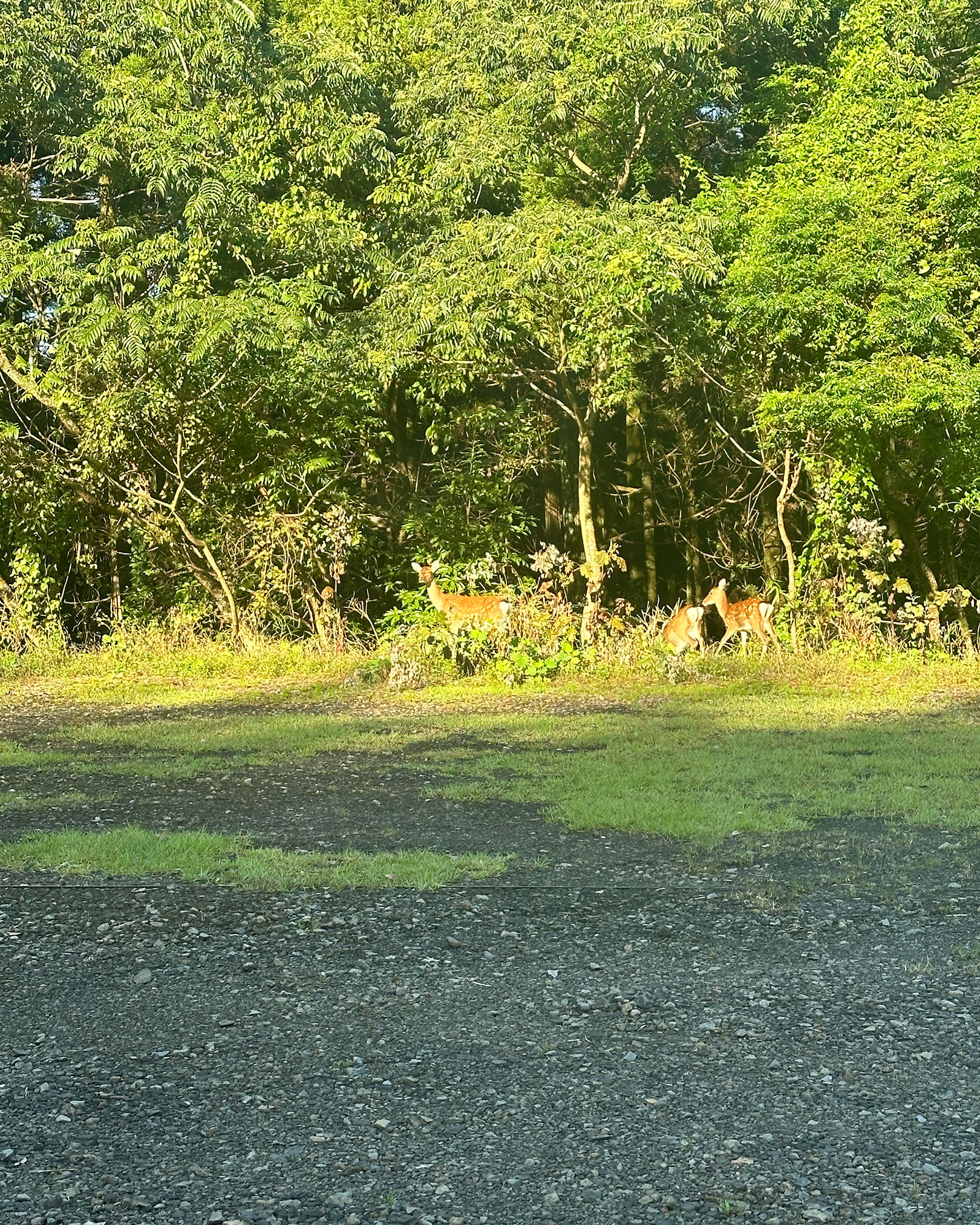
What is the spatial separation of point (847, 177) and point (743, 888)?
397 inches

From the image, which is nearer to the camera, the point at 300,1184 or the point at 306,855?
the point at 300,1184

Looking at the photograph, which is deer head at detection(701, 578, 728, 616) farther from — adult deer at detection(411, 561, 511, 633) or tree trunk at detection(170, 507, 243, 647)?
tree trunk at detection(170, 507, 243, 647)

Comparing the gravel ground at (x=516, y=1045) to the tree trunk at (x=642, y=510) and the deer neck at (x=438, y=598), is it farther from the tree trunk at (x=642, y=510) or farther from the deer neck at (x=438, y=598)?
the tree trunk at (x=642, y=510)

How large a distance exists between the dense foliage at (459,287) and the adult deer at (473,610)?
52.8 inches

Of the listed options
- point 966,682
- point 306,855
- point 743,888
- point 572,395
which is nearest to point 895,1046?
point 743,888

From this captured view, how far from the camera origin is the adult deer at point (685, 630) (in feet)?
46.7

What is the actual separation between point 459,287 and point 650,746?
20.5ft

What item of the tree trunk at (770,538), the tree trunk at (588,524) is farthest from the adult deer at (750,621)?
the tree trunk at (770,538)

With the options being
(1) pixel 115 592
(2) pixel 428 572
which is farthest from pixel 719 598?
(1) pixel 115 592

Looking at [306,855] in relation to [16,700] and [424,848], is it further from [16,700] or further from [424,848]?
[16,700]

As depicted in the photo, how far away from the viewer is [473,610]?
46.4 ft

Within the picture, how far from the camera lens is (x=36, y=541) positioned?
16.8 metres

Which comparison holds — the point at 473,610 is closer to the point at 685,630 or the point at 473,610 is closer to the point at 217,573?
the point at 685,630

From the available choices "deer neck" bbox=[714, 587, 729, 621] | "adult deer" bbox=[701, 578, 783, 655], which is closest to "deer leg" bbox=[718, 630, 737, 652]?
"adult deer" bbox=[701, 578, 783, 655]
